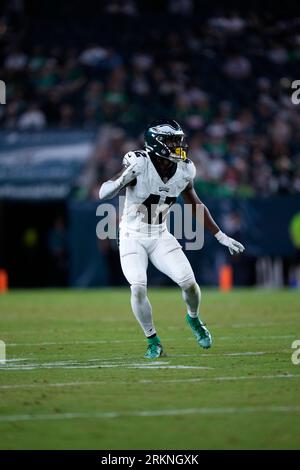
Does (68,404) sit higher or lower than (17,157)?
lower

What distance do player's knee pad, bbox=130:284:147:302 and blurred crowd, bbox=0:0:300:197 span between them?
1178 centimetres

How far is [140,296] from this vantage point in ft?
29.8

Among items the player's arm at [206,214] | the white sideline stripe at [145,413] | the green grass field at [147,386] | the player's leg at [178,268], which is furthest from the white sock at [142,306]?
the white sideline stripe at [145,413]

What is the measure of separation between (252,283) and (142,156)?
12.0 meters

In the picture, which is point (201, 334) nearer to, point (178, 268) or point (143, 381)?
point (178, 268)

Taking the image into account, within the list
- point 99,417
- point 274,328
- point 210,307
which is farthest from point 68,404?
point 210,307

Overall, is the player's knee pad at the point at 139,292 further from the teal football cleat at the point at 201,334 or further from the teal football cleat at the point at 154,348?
the teal football cleat at the point at 201,334

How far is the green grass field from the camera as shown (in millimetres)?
5781

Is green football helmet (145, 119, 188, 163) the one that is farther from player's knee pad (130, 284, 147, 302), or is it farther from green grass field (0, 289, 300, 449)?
green grass field (0, 289, 300, 449)

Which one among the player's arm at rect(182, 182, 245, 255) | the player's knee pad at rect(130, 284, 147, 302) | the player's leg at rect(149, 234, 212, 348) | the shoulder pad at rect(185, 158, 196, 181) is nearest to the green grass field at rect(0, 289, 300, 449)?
the player's leg at rect(149, 234, 212, 348)

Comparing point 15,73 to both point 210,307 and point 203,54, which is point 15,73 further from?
point 210,307

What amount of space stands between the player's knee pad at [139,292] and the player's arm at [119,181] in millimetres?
790

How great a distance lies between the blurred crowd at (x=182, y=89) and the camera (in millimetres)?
21234

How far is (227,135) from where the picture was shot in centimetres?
2189
